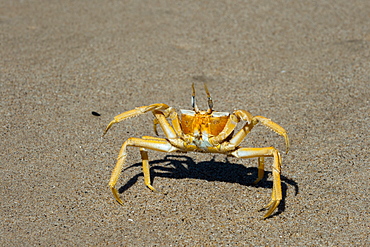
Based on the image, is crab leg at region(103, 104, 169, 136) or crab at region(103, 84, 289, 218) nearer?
crab at region(103, 84, 289, 218)

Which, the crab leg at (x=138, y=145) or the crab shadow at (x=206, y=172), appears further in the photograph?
the crab shadow at (x=206, y=172)

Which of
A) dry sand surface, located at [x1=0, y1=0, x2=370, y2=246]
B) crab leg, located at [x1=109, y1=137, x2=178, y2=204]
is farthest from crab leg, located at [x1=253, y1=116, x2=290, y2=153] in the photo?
crab leg, located at [x1=109, y1=137, x2=178, y2=204]

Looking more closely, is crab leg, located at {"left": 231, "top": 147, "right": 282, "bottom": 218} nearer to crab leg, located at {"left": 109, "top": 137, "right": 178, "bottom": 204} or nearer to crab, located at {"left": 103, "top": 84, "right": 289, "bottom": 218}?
crab, located at {"left": 103, "top": 84, "right": 289, "bottom": 218}

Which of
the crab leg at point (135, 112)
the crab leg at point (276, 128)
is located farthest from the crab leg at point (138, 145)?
the crab leg at point (276, 128)

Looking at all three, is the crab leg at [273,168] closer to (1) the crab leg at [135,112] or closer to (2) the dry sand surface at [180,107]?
(2) the dry sand surface at [180,107]

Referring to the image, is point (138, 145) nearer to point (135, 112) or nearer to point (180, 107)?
point (135, 112)

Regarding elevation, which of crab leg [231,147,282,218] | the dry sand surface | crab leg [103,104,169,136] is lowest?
the dry sand surface

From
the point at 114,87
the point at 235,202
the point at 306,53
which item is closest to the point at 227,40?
the point at 306,53
